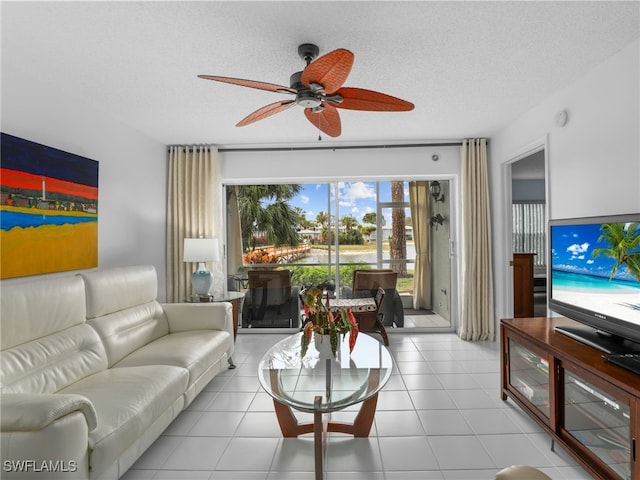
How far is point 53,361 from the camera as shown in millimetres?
2160

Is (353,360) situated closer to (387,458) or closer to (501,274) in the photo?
(387,458)

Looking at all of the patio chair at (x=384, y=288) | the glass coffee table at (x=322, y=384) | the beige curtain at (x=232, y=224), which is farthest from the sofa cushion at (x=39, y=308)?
the patio chair at (x=384, y=288)

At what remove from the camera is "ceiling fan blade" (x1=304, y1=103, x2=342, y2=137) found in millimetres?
2263

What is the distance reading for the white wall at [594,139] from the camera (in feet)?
7.43

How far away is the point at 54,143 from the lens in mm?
2791

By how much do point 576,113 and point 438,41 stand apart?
54.2 inches

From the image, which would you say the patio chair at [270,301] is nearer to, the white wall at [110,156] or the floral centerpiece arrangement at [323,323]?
the white wall at [110,156]

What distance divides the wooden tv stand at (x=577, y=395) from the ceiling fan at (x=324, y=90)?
1.67 metres

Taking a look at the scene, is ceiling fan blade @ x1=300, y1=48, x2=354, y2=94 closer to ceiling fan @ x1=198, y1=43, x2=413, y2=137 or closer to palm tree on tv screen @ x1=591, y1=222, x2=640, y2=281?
ceiling fan @ x1=198, y1=43, x2=413, y2=137

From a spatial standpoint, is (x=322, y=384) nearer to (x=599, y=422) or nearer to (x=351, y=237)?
(x=599, y=422)

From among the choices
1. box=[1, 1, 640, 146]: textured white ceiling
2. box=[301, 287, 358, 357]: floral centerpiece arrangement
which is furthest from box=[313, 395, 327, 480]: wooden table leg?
box=[1, 1, 640, 146]: textured white ceiling

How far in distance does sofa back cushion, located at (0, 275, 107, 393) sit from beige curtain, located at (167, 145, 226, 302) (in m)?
1.95

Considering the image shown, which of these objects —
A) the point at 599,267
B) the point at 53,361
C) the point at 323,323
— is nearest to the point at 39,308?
the point at 53,361

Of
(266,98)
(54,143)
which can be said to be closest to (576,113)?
(266,98)
